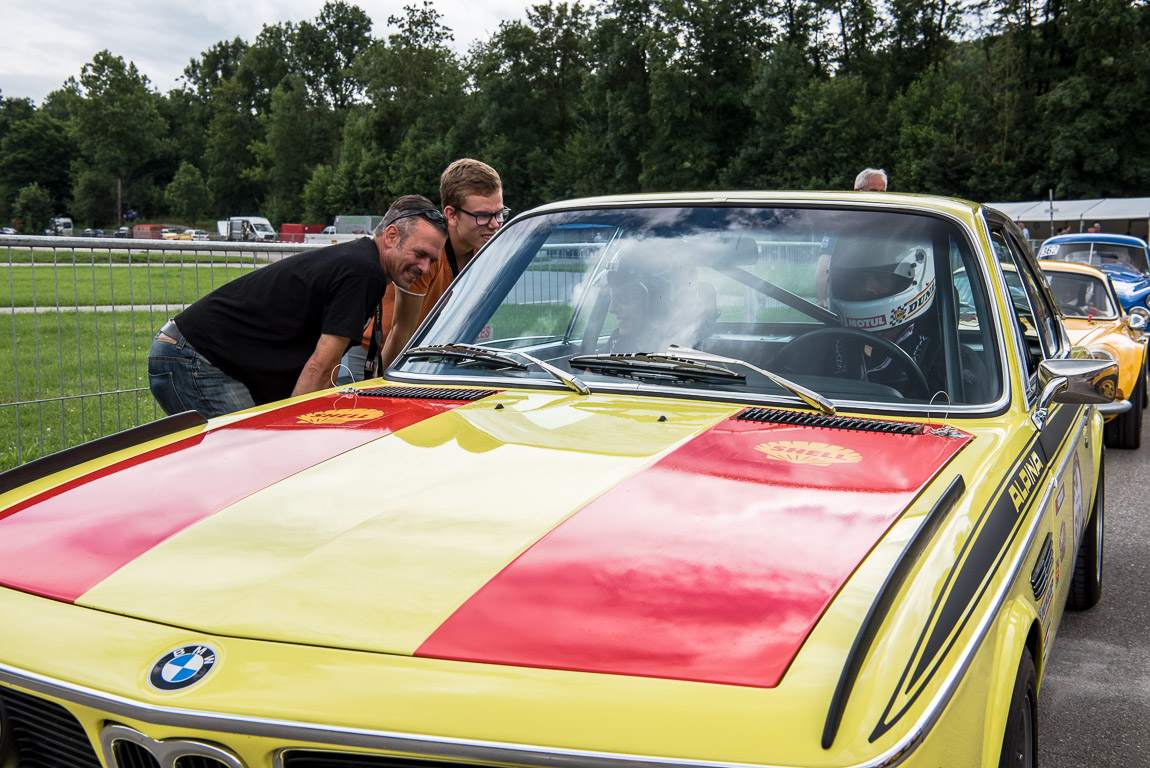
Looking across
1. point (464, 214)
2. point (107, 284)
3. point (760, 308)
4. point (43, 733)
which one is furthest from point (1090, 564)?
point (107, 284)

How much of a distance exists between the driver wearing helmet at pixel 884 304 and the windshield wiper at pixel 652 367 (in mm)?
341

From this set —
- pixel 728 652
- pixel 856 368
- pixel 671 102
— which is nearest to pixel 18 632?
pixel 728 652

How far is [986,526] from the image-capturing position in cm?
196

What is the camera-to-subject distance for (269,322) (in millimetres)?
4082

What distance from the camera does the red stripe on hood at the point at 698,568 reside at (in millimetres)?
1419

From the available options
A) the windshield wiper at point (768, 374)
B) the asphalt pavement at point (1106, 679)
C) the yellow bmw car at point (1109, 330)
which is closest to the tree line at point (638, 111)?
the yellow bmw car at point (1109, 330)

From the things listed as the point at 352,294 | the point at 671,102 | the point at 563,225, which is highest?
the point at 671,102

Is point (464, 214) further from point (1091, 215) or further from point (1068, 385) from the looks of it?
point (1091, 215)

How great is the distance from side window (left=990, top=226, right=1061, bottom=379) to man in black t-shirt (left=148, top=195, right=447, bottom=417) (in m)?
2.11

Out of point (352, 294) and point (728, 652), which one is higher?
point (352, 294)

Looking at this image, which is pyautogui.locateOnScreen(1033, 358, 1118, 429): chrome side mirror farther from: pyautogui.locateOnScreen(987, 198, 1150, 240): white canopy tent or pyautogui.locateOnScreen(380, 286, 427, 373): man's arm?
pyautogui.locateOnScreen(987, 198, 1150, 240): white canopy tent

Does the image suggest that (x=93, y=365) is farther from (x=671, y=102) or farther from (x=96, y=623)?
(x=671, y=102)

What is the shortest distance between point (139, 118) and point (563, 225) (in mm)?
106793

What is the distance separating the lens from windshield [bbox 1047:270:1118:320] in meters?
8.86
